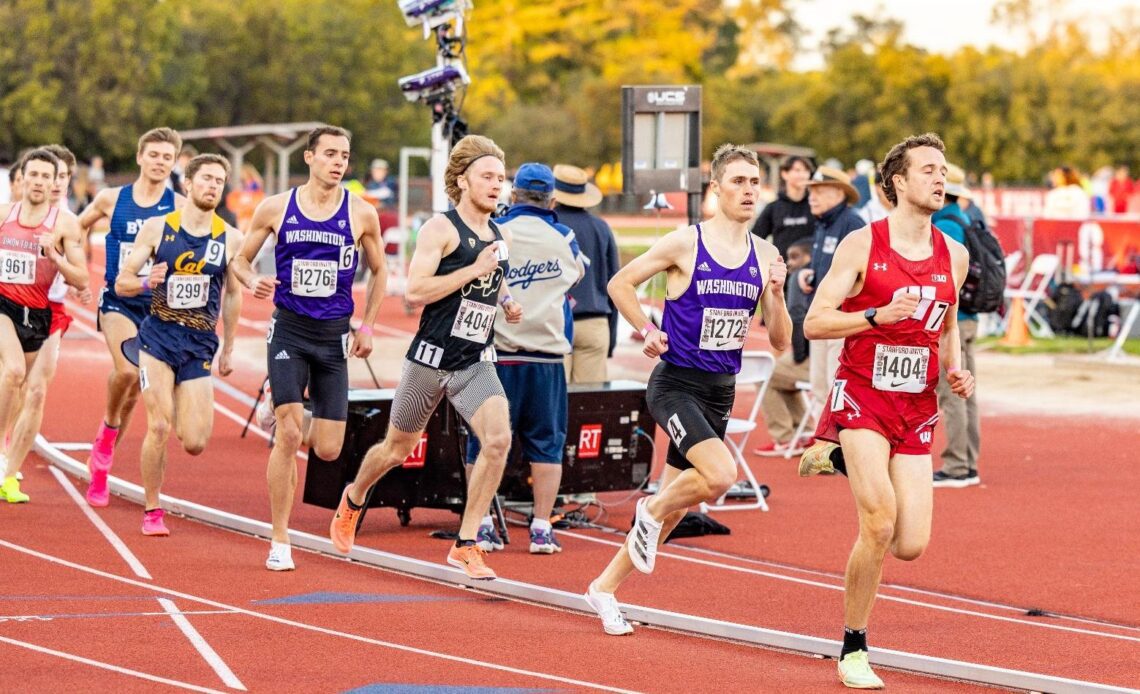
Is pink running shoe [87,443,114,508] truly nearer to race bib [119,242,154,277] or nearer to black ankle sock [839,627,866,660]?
race bib [119,242,154,277]

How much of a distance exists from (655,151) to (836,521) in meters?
2.64

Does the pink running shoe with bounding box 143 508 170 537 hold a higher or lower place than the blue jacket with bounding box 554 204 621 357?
lower

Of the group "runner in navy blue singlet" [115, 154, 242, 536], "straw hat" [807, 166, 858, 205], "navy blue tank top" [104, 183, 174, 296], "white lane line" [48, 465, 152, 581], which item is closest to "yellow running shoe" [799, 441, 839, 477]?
"white lane line" [48, 465, 152, 581]

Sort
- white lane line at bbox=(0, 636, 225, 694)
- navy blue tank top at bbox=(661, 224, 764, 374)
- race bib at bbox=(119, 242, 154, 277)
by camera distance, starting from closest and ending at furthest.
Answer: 1. white lane line at bbox=(0, 636, 225, 694)
2. navy blue tank top at bbox=(661, 224, 764, 374)
3. race bib at bbox=(119, 242, 154, 277)

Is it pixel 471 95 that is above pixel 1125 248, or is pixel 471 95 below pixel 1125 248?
above

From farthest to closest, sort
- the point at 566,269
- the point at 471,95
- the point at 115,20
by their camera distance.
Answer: the point at 471,95
the point at 115,20
the point at 566,269

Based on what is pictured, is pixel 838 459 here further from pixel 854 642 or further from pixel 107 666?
pixel 107 666

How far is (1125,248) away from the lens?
78.9ft

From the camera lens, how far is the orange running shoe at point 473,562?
28.5 feet

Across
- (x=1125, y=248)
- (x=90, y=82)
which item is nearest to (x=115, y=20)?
(x=90, y=82)

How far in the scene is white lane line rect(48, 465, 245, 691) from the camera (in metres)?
6.91

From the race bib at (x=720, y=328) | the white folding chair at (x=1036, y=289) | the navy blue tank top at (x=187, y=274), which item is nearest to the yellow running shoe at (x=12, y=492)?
the navy blue tank top at (x=187, y=274)

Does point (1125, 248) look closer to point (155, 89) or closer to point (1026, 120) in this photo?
point (1026, 120)

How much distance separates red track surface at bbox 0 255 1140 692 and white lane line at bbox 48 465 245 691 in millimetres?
37
